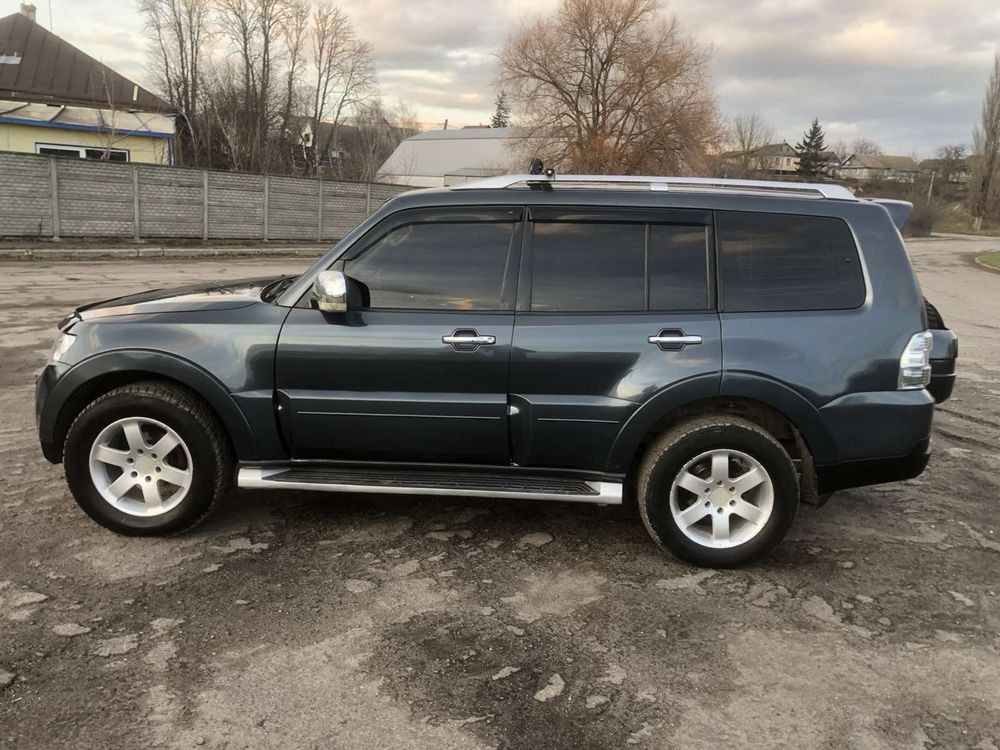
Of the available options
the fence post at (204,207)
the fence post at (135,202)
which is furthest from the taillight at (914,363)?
the fence post at (204,207)

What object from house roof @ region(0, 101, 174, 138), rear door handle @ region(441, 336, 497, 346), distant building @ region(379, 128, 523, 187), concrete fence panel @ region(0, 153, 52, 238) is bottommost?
rear door handle @ region(441, 336, 497, 346)

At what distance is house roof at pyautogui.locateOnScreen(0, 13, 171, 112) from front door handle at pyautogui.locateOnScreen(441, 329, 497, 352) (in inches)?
1058

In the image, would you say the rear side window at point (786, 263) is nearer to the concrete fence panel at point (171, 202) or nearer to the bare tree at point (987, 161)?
the concrete fence panel at point (171, 202)

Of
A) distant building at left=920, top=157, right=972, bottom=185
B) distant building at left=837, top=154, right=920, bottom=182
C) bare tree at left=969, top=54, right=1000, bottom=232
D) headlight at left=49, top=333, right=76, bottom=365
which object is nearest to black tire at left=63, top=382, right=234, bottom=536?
headlight at left=49, top=333, right=76, bottom=365

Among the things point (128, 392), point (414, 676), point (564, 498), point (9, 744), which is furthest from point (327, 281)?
point (9, 744)

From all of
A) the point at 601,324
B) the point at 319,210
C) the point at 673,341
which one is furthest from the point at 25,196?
the point at 673,341

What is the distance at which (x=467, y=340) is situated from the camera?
368 cm

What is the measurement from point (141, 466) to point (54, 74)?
97.3ft

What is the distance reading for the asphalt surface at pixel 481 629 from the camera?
2607mm

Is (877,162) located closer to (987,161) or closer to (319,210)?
(987,161)

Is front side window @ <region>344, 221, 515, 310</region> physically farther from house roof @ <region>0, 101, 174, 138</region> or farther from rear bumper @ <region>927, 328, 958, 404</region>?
house roof @ <region>0, 101, 174, 138</region>

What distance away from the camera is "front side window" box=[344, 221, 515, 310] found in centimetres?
380

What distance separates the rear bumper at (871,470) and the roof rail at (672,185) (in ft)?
4.29

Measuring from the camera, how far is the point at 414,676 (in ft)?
9.39
